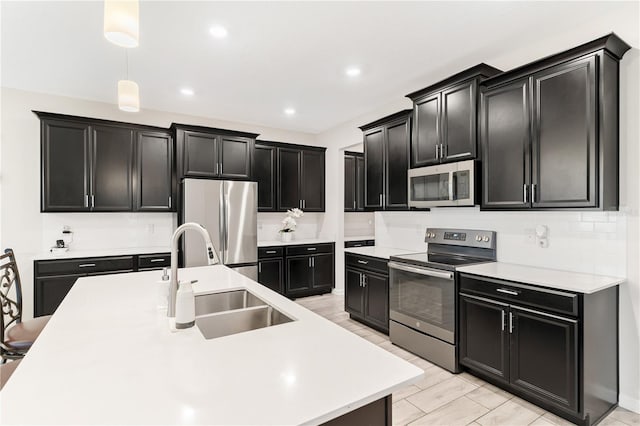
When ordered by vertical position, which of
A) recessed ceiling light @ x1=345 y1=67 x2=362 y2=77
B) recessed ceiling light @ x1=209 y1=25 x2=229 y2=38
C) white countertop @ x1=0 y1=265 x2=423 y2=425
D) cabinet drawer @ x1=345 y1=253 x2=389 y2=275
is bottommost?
cabinet drawer @ x1=345 y1=253 x2=389 y2=275

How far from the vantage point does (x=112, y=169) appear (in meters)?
4.23

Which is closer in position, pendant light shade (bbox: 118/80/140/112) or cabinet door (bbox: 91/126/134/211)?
pendant light shade (bbox: 118/80/140/112)

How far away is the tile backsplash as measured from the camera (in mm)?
2432

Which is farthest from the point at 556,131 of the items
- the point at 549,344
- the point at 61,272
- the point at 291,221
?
the point at 61,272

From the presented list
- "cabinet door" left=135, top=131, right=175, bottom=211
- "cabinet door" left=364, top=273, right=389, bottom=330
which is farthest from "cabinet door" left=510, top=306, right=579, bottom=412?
"cabinet door" left=135, top=131, right=175, bottom=211

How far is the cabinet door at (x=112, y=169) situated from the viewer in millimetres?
4141

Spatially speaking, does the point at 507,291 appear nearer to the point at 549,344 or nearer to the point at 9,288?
the point at 549,344

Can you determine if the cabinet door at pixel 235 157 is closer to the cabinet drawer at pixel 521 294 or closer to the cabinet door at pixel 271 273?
the cabinet door at pixel 271 273

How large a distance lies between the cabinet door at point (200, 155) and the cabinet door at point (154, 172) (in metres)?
0.26

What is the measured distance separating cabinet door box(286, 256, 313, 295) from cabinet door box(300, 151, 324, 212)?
95 centimetres

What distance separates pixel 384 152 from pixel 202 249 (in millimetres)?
2615

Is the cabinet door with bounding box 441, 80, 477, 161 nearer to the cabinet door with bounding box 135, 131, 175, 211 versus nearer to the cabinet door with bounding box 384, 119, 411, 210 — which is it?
the cabinet door with bounding box 384, 119, 411, 210

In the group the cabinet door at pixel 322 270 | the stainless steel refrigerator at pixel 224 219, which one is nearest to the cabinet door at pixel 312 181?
the cabinet door at pixel 322 270

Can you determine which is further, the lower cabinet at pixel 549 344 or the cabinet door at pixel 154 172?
the cabinet door at pixel 154 172
